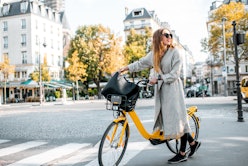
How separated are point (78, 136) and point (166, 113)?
13.0 ft

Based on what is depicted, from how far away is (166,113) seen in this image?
3.75 metres

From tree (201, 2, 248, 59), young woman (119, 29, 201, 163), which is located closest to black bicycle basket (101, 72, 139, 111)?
young woman (119, 29, 201, 163)

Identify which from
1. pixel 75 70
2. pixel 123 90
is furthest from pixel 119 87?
pixel 75 70

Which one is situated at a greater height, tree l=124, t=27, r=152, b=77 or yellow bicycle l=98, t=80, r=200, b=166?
tree l=124, t=27, r=152, b=77

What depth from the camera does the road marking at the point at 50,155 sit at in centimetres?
449

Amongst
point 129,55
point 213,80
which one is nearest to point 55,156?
point 129,55

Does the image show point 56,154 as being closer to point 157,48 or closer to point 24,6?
point 157,48

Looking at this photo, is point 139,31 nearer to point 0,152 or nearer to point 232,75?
point 232,75

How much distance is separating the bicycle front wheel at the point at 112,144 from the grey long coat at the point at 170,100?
1.58ft

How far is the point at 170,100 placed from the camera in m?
3.75

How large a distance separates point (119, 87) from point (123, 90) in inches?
2.4

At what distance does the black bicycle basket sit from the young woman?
169 mm

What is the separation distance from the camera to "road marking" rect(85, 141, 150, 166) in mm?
4230

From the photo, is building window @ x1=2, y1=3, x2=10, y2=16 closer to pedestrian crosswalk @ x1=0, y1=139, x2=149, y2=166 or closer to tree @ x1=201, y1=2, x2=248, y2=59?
tree @ x1=201, y1=2, x2=248, y2=59
